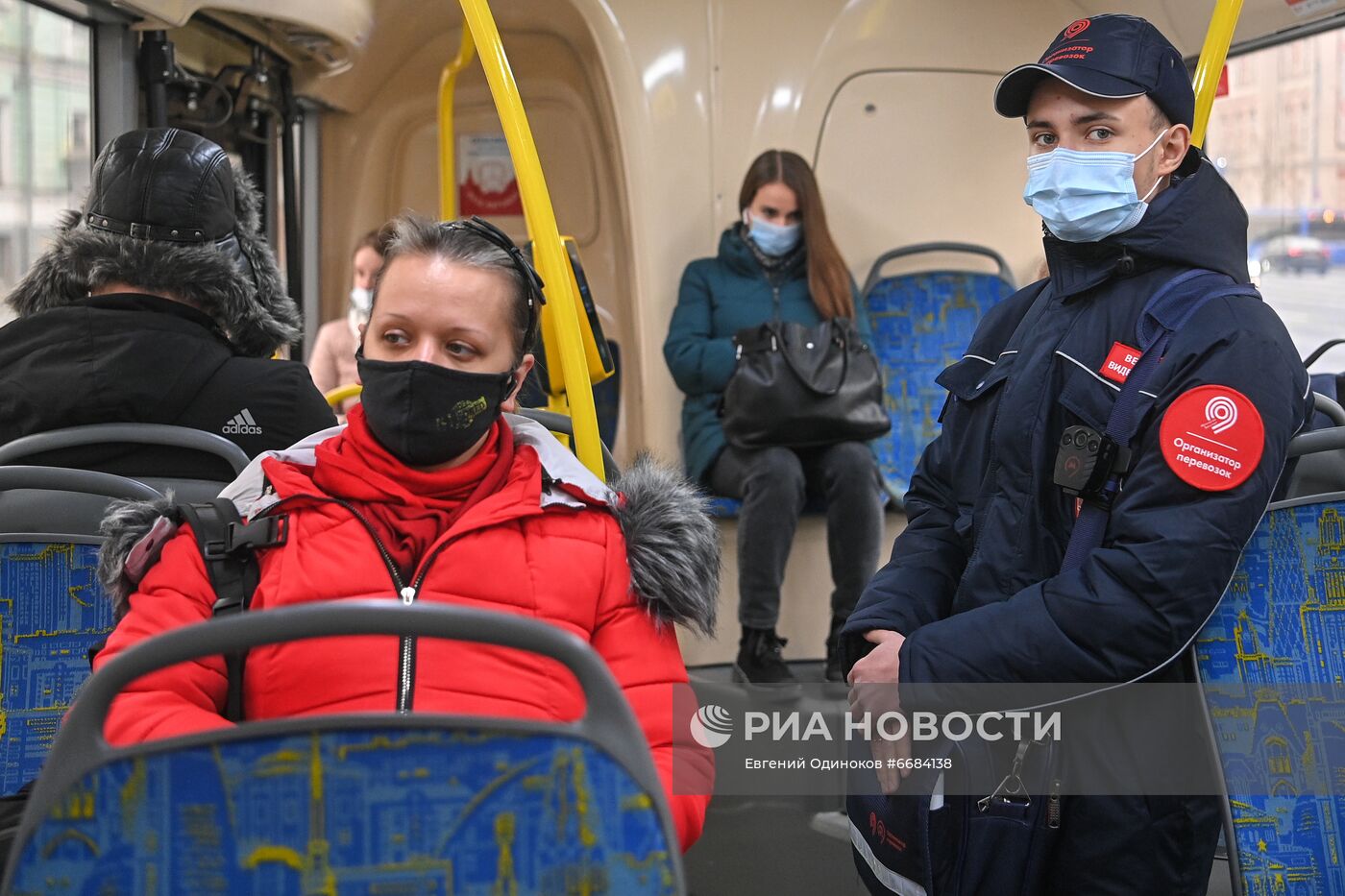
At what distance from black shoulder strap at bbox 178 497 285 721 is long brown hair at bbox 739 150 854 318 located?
3.08m

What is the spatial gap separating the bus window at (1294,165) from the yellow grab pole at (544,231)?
2876mm

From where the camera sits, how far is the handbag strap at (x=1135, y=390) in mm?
1784

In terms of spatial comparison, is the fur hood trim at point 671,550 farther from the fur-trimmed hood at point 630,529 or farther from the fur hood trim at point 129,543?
the fur hood trim at point 129,543

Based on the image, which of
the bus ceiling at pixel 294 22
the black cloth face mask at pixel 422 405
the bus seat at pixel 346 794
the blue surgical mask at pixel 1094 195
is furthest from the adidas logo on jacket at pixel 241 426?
the bus ceiling at pixel 294 22

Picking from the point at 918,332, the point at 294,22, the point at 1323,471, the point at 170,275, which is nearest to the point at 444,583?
the point at 170,275

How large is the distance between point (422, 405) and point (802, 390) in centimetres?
257

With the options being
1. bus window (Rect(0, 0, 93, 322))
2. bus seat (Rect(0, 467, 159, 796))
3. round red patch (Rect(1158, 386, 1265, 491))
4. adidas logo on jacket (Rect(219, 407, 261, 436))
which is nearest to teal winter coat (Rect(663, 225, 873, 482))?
bus window (Rect(0, 0, 93, 322))

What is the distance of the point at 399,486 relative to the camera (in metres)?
1.75

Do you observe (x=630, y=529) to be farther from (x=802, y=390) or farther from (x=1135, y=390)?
(x=802, y=390)

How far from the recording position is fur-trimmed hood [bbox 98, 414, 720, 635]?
1.67 metres

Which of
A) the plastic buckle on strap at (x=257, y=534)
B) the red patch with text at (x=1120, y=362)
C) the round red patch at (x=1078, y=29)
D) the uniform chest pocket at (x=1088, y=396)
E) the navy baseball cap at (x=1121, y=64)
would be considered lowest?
the plastic buckle on strap at (x=257, y=534)

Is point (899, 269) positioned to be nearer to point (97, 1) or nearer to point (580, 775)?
point (97, 1)

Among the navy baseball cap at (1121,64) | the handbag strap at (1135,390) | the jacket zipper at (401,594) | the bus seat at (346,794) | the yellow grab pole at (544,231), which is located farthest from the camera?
the yellow grab pole at (544,231)

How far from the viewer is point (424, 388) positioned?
1756mm
